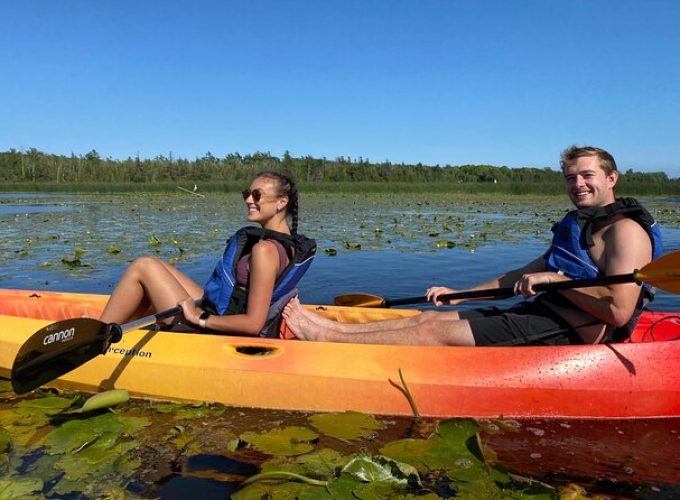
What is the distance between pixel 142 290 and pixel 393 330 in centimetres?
164

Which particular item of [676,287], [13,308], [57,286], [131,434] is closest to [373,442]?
[131,434]

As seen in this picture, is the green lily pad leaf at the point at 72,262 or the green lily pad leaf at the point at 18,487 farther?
the green lily pad leaf at the point at 72,262

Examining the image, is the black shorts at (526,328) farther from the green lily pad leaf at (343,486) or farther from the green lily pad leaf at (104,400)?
the green lily pad leaf at (104,400)

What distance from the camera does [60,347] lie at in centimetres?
319

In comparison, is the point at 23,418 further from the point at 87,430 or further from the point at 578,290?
the point at 578,290

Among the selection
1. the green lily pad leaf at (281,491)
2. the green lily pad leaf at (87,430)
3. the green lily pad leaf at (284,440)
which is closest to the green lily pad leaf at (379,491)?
the green lily pad leaf at (281,491)

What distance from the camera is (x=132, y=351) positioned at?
3.54 m

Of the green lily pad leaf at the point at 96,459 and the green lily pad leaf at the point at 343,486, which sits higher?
the green lily pad leaf at the point at 343,486

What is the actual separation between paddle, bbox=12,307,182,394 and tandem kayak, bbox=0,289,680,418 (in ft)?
1.05

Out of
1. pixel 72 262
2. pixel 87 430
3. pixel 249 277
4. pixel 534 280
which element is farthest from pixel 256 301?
pixel 72 262

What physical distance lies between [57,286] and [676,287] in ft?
21.0

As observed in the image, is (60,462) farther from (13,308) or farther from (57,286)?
(57,286)

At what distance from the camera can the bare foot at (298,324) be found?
3719 mm

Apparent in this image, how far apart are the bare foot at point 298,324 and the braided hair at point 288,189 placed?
0.53 metres
